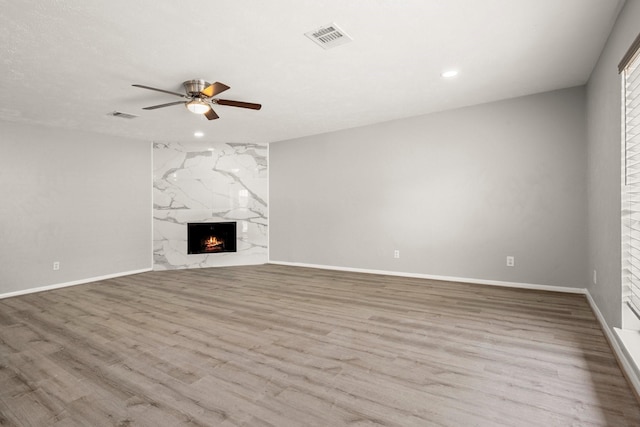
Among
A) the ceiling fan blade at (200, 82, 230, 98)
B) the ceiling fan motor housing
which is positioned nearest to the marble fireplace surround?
the ceiling fan motor housing

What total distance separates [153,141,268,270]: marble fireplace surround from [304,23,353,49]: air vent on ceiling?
168 inches

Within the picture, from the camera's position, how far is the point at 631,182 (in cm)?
223

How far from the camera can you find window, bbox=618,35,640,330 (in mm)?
2162

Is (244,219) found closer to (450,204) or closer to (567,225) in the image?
(450,204)

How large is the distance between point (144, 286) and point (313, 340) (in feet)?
11.2

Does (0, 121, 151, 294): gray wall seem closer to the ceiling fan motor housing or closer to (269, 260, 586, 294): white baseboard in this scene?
the ceiling fan motor housing

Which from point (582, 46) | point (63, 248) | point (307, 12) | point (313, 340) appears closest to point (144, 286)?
point (63, 248)

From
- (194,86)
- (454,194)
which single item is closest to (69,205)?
(194,86)

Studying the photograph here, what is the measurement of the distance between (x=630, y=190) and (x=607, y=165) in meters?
0.63

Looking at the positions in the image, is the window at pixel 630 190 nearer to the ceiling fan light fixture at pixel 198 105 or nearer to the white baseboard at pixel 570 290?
the white baseboard at pixel 570 290

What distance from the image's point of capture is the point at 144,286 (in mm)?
4875

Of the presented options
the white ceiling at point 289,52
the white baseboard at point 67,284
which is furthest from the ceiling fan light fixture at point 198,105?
the white baseboard at point 67,284

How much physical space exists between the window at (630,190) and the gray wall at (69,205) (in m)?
6.76

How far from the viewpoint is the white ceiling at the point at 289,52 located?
2266mm
